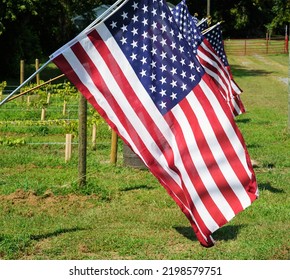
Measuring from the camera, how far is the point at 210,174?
285 inches

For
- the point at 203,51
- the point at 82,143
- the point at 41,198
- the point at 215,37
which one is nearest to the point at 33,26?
the point at 215,37

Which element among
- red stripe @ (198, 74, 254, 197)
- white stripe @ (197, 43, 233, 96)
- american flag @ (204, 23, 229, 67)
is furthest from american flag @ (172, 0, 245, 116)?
red stripe @ (198, 74, 254, 197)

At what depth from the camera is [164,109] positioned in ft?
24.2

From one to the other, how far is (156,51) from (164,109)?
587mm

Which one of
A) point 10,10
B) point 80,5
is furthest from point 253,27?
point 10,10

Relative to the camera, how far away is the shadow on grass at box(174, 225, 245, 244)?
Result: 28.1ft

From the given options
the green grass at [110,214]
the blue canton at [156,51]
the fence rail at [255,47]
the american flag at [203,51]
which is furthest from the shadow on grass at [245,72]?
the blue canton at [156,51]

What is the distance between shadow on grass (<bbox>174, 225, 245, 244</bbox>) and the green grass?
11 mm

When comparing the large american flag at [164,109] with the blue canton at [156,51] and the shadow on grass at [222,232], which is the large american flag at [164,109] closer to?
the blue canton at [156,51]

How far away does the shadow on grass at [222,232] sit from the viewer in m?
8.55

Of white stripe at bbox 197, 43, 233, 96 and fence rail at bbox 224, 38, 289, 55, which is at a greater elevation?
white stripe at bbox 197, 43, 233, 96

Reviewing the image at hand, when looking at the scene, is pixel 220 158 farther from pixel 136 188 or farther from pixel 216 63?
pixel 216 63

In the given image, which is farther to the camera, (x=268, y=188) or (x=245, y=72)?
(x=245, y=72)

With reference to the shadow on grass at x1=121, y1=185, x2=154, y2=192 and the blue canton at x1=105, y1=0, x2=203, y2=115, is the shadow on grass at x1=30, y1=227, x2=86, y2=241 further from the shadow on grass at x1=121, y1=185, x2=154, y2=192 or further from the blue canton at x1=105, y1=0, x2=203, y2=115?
the shadow on grass at x1=121, y1=185, x2=154, y2=192
